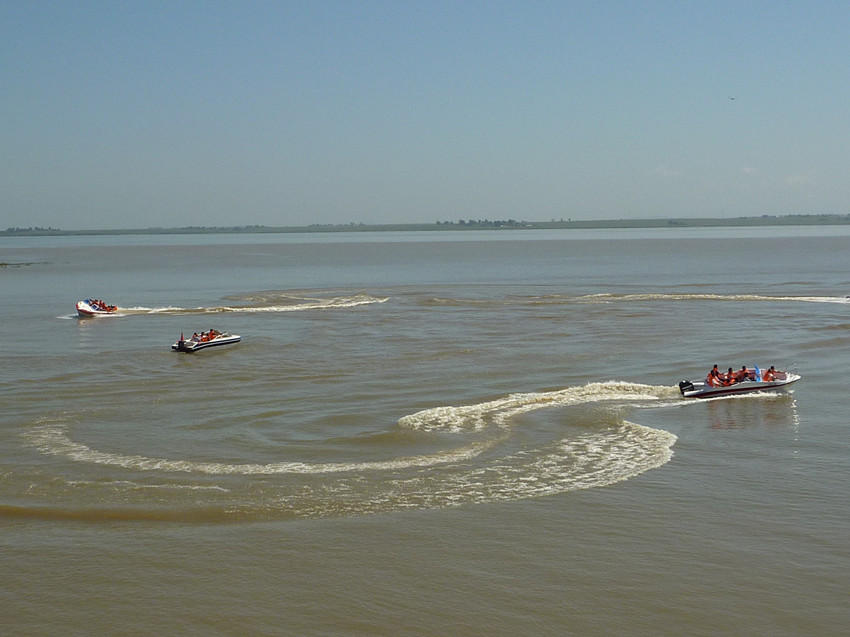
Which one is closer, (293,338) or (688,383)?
(688,383)

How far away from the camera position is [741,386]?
3553 cm

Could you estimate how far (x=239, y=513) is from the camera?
21.2 meters

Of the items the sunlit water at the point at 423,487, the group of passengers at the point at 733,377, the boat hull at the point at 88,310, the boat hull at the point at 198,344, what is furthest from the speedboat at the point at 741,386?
the boat hull at the point at 88,310

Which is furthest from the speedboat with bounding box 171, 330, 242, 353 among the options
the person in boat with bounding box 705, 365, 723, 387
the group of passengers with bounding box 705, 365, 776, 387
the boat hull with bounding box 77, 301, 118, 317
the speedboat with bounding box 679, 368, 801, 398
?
the person in boat with bounding box 705, 365, 723, 387

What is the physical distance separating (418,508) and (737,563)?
7197mm

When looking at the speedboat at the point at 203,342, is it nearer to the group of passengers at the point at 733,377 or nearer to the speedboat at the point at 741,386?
the speedboat at the point at 741,386

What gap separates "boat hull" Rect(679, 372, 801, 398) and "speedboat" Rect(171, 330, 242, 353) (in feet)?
81.6

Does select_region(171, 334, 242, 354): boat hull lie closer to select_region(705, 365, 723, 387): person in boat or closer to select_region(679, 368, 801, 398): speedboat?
select_region(679, 368, 801, 398): speedboat

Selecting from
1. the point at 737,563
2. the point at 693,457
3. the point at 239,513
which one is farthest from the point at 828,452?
the point at 239,513

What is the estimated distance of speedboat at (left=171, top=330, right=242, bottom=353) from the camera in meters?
47.1

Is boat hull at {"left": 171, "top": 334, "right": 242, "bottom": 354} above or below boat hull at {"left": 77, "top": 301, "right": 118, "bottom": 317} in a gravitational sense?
below

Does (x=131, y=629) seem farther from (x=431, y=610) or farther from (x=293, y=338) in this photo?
(x=293, y=338)

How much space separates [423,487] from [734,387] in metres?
17.2

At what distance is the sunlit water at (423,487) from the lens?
16.4 m
